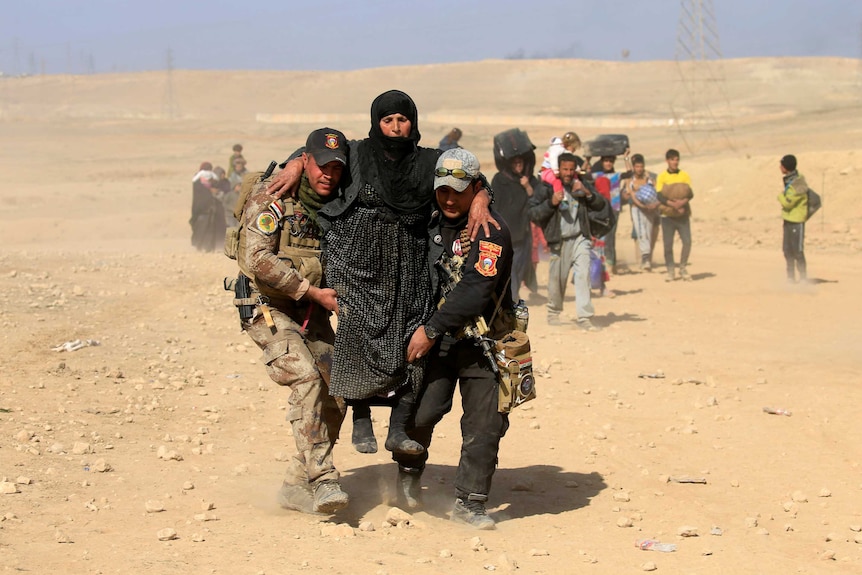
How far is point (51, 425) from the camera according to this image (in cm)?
768

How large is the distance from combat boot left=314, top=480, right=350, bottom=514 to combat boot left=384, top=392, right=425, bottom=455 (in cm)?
33

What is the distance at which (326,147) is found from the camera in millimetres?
5543

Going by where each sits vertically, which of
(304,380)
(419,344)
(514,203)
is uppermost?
(514,203)

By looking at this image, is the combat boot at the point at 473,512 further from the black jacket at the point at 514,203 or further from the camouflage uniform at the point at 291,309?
the black jacket at the point at 514,203

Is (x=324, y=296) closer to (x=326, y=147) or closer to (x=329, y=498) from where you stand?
(x=326, y=147)

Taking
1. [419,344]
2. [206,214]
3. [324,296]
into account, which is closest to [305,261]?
[324,296]

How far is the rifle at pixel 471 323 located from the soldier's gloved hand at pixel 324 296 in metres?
0.52

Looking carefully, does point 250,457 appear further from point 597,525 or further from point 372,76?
point 372,76

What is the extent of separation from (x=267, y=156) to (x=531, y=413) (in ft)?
131

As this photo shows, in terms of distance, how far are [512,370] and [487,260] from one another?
59 cm

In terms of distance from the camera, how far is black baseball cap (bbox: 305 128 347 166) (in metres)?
5.53

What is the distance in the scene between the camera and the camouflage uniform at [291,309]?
18.7ft

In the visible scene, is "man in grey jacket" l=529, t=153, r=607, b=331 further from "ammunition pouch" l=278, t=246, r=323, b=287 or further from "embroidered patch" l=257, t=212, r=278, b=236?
"embroidered patch" l=257, t=212, r=278, b=236

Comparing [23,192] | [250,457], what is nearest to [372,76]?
[23,192]
